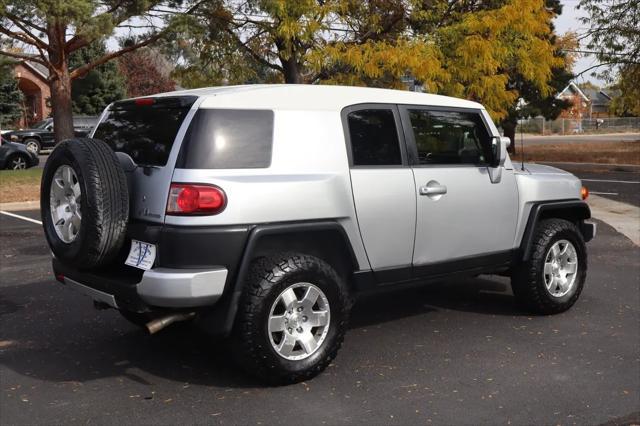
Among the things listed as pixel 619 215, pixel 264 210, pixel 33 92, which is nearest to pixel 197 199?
pixel 264 210

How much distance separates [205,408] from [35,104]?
48.3 metres

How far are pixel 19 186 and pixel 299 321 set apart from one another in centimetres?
1340

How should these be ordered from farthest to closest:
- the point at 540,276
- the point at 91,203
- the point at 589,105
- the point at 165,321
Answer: the point at 589,105 < the point at 540,276 < the point at 165,321 < the point at 91,203

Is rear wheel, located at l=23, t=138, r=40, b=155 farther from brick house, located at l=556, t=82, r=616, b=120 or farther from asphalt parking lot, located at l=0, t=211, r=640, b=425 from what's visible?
brick house, located at l=556, t=82, r=616, b=120

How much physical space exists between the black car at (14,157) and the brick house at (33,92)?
25.4m

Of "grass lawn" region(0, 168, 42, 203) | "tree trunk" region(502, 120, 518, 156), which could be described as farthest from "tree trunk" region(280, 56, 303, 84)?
"tree trunk" region(502, 120, 518, 156)

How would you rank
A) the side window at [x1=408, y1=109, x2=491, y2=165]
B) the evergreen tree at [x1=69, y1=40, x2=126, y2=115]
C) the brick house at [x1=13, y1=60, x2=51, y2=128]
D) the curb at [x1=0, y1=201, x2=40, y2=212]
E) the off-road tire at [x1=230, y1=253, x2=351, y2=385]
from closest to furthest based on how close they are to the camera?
the off-road tire at [x1=230, y1=253, x2=351, y2=385]
the side window at [x1=408, y1=109, x2=491, y2=165]
the curb at [x1=0, y1=201, x2=40, y2=212]
the evergreen tree at [x1=69, y1=40, x2=126, y2=115]
the brick house at [x1=13, y1=60, x2=51, y2=128]

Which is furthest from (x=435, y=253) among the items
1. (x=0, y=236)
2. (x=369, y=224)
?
(x=0, y=236)

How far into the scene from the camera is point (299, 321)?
4.66 m

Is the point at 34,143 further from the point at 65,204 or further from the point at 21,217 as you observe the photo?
the point at 65,204

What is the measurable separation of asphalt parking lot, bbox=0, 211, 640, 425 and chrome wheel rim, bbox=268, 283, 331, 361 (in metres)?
0.24

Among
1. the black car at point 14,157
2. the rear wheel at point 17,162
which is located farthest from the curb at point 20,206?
the rear wheel at point 17,162

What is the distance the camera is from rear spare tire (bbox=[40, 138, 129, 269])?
14.2ft

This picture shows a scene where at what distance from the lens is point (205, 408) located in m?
4.24
